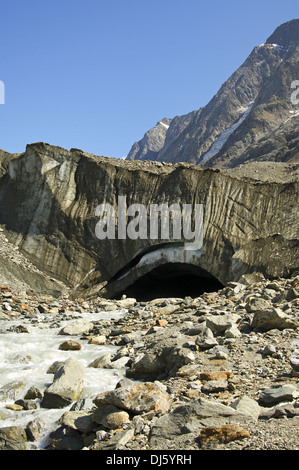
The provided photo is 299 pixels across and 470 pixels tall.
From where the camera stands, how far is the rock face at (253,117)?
93438 millimetres

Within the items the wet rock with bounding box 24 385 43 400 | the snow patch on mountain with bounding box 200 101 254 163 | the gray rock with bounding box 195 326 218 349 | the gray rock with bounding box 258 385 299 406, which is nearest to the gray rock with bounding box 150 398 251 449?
the gray rock with bounding box 258 385 299 406

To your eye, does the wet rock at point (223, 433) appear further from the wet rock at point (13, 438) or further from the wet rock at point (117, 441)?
the wet rock at point (13, 438)

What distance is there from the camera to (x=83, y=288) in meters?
22.4

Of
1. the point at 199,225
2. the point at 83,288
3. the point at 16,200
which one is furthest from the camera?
the point at 16,200

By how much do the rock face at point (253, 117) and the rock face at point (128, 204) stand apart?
53456mm

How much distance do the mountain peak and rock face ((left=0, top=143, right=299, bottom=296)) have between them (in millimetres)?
172172

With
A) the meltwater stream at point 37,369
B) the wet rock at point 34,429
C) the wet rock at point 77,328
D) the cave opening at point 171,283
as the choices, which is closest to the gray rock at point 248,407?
the meltwater stream at point 37,369

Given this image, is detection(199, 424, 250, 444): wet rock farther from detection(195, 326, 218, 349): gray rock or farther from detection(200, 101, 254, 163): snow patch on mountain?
detection(200, 101, 254, 163): snow patch on mountain

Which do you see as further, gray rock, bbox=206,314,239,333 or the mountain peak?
the mountain peak

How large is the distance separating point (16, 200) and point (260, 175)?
53.2ft

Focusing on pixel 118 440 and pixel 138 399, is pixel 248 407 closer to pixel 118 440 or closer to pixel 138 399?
pixel 138 399

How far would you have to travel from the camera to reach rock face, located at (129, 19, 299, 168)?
93438 mm

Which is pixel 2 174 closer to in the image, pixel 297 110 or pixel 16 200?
pixel 16 200

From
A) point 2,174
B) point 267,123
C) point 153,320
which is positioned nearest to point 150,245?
point 153,320
